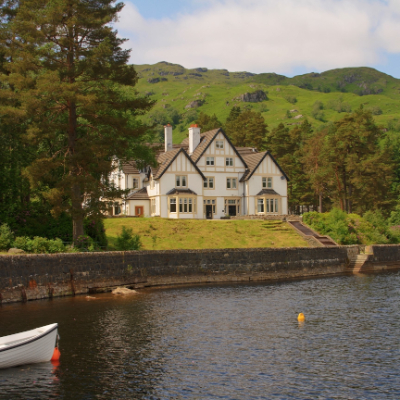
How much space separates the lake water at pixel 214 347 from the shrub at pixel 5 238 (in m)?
5.93

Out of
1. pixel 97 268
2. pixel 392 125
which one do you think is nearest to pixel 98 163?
pixel 97 268

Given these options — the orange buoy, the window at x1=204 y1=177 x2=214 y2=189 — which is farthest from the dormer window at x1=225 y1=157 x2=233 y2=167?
the orange buoy

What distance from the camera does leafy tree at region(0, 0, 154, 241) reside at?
1276 inches

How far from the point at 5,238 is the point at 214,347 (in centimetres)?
1851

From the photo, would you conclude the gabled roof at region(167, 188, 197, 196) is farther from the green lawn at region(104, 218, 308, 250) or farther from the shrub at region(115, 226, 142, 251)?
the shrub at region(115, 226, 142, 251)

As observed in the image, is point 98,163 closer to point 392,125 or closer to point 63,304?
point 63,304

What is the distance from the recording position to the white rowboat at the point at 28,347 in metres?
15.3

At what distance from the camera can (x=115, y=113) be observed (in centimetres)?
4147

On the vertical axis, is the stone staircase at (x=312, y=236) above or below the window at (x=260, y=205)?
below

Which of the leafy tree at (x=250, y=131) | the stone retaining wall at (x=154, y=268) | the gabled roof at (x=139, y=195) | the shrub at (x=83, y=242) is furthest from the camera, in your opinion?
the leafy tree at (x=250, y=131)

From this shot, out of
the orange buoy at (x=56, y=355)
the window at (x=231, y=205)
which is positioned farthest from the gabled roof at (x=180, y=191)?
the orange buoy at (x=56, y=355)

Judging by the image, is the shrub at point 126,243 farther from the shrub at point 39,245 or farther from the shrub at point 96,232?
the shrub at point 39,245

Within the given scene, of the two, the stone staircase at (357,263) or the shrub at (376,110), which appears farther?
the shrub at (376,110)

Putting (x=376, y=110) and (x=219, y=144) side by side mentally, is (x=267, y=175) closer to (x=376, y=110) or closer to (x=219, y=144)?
(x=219, y=144)
